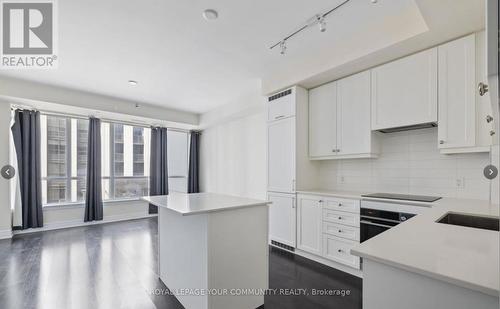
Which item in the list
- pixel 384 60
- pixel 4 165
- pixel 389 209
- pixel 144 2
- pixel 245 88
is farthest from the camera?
pixel 245 88

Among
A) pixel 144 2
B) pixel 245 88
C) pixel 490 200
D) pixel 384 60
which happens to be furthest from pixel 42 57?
pixel 490 200

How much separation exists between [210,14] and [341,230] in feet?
9.11

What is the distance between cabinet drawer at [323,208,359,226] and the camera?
2.60 metres

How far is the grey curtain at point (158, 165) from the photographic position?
584 centimetres

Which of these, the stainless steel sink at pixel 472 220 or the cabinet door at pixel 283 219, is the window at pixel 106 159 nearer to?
the cabinet door at pixel 283 219

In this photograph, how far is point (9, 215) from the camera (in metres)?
3.98

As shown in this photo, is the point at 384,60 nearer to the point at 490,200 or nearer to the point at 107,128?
the point at 490,200

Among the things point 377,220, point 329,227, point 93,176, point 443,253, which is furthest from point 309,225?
point 93,176

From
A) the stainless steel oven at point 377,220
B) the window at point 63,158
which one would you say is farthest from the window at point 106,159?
the stainless steel oven at point 377,220

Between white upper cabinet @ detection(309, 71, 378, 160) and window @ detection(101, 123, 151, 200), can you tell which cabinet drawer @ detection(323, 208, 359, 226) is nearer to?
white upper cabinet @ detection(309, 71, 378, 160)

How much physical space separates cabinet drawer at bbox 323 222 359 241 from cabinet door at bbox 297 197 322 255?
0.33ft

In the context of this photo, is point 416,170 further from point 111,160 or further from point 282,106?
point 111,160

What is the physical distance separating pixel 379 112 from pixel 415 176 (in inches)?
34.1

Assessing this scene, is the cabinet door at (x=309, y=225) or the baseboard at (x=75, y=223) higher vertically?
the cabinet door at (x=309, y=225)
